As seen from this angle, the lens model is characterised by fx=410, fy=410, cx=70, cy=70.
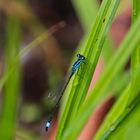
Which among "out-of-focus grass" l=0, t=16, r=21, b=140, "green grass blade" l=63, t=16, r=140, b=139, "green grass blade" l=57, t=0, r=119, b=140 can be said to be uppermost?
"out-of-focus grass" l=0, t=16, r=21, b=140

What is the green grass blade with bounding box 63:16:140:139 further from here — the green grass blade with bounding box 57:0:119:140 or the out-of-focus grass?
the out-of-focus grass

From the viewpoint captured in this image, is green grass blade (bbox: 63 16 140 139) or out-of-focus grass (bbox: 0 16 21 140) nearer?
green grass blade (bbox: 63 16 140 139)

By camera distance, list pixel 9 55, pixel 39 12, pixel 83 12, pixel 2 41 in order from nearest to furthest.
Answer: pixel 9 55, pixel 83 12, pixel 2 41, pixel 39 12

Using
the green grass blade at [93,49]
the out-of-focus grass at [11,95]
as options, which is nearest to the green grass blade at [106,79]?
the green grass blade at [93,49]

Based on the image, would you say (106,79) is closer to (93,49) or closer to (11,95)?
(93,49)

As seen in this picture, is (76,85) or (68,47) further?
(68,47)

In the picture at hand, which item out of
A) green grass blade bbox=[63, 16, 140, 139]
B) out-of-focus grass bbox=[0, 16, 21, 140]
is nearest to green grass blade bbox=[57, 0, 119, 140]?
green grass blade bbox=[63, 16, 140, 139]

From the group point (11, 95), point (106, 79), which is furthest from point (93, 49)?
point (11, 95)

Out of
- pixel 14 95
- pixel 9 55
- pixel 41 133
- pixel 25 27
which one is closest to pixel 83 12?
pixel 9 55

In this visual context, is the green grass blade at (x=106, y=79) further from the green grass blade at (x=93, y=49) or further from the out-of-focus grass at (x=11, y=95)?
the out-of-focus grass at (x=11, y=95)

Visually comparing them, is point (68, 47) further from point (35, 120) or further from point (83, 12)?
point (83, 12)

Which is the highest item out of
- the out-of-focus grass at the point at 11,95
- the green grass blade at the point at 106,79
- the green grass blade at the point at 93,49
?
the out-of-focus grass at the point at 11,95
